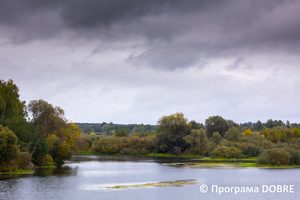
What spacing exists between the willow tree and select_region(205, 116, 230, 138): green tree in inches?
3312

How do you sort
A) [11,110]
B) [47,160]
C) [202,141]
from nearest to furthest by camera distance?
[11,110] → [47,160] → [202,141]

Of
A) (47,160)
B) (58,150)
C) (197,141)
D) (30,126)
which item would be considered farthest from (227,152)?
(30,126)

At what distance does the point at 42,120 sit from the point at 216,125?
88.4m

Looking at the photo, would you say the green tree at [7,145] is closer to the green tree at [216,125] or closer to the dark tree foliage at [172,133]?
the dark tree foliage at [172,133]

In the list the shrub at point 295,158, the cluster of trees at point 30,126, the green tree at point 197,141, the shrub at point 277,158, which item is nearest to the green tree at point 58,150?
the cluster of trees at point 30,126

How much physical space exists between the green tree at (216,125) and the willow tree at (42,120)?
3312 inches

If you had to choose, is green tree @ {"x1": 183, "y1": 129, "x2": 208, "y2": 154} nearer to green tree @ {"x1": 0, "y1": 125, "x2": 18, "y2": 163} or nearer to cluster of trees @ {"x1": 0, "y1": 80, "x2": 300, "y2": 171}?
cluster of trees @ {"x1": 0, "y1": 80, "x2": 300, "y2": 171}

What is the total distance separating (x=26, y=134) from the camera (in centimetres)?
6062

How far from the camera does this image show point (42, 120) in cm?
6116

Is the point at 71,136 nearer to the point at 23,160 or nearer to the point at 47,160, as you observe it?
the point at 47,160

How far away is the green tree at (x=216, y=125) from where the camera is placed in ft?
429

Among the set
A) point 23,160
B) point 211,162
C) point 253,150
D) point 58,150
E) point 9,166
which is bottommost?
point 211,162

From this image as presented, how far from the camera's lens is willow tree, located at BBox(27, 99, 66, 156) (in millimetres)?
60688

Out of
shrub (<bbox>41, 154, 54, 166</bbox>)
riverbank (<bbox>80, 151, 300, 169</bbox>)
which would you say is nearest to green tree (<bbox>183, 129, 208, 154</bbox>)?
riverbank (<bbox>80, 151, 300, 169</bbox>)
